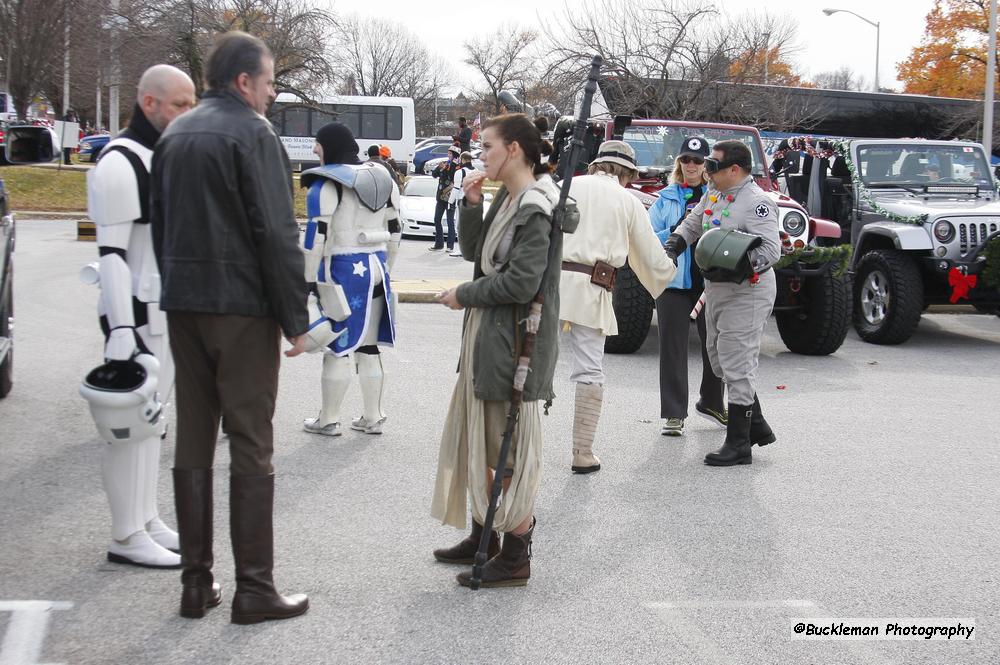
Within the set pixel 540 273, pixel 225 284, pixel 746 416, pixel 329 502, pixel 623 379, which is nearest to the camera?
pixel 225 284

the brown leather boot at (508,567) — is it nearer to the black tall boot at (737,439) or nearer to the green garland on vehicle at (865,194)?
the black tall boot at (737,439)

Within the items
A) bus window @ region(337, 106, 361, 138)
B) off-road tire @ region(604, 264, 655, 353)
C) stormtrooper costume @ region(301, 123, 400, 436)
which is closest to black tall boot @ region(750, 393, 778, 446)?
stormtrooper costume @ region(301, 123, 400, 436)

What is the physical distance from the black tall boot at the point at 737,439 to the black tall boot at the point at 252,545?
3.27m

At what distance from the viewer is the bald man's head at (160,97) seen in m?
4.33

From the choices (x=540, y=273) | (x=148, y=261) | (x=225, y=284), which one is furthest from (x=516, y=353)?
(x=148, y=261)

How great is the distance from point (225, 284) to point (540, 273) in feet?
3.91

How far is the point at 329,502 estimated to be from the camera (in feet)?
17.8

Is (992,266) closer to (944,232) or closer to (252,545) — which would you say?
(944,232)

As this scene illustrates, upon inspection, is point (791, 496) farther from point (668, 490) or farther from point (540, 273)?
point (540, 273)

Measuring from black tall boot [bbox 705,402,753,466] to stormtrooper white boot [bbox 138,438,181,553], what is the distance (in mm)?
3184

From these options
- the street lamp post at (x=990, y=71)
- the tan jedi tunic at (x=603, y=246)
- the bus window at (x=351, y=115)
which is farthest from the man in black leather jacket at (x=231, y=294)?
the bus window at (x=351, y=115)

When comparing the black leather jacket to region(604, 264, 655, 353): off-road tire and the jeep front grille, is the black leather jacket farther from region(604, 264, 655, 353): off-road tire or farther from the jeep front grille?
the jeep front grille

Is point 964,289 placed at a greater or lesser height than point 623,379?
greater

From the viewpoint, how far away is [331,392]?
6.72 m
